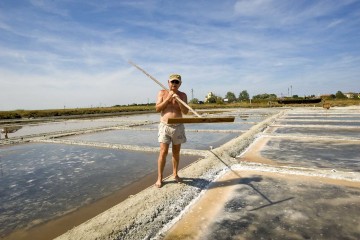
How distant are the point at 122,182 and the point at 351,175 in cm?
352

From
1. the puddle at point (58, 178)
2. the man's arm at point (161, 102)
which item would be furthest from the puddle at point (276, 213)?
the puddle at point (58, 178)

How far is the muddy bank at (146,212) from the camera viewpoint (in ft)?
8.18

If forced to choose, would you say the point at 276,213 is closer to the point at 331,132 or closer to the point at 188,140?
the point at 188,140

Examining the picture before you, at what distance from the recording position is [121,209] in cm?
297

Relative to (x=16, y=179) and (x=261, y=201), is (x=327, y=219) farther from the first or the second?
(x=16, y=179)

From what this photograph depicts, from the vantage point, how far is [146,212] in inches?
114

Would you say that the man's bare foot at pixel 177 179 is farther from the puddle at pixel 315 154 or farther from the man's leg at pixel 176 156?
the puddle at pixel 315 154

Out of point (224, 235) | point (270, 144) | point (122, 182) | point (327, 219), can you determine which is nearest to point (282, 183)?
point (327, 219)

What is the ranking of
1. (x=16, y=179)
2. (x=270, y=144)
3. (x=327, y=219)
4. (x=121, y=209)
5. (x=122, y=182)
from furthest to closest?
(x=270, y=144)
(x=16, y=179)
(x=122, y=182)
(x=121, y=209)
(x=327, y=219)

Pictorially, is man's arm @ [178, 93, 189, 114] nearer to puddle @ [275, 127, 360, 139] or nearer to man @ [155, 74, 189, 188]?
man @ [155, 74, 189, 188]

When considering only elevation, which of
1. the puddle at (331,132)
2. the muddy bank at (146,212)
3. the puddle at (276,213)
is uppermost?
the muddy bank at (146,212)

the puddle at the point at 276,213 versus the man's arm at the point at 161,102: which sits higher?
the man's arm at the point at 161,102

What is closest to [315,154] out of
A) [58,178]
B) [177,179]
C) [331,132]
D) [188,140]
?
[177,179]

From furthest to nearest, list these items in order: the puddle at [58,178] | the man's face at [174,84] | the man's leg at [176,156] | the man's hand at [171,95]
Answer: the man's leg at [176,156] < the man's face at [174,84] < the man's hand at [171,95] < the puddle at [58,178]
